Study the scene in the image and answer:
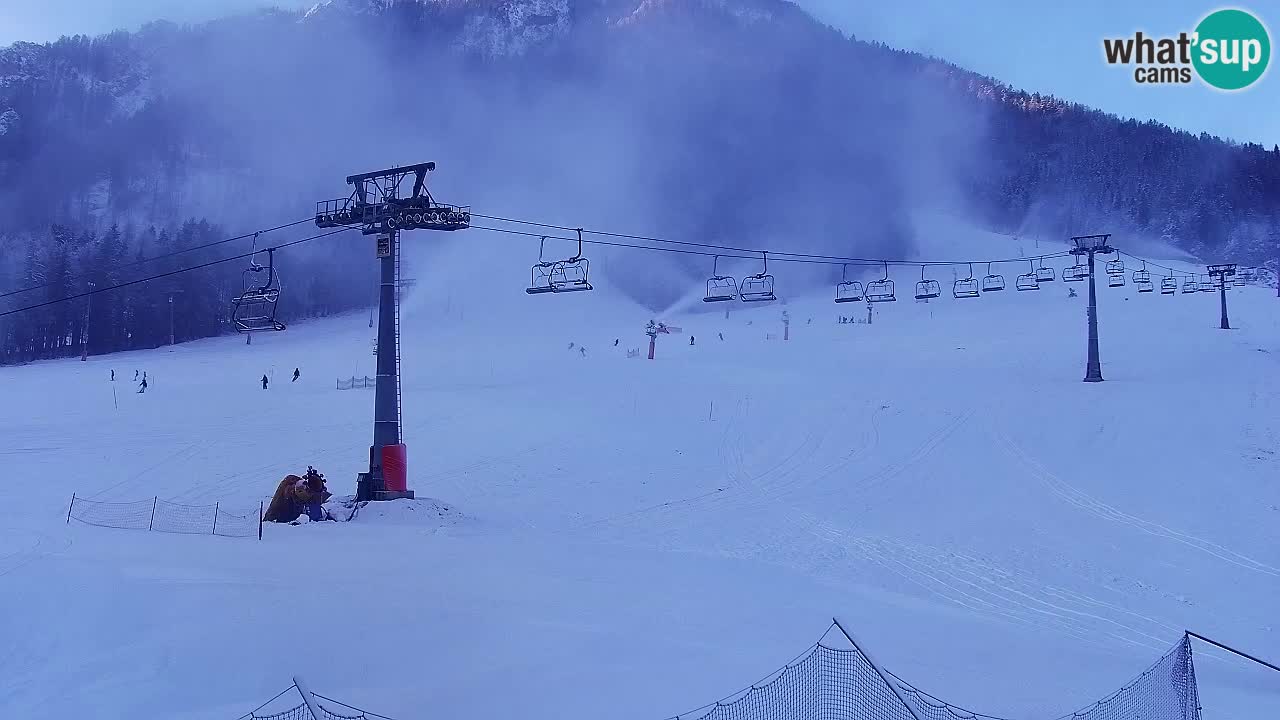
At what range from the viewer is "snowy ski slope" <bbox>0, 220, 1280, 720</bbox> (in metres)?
10.1

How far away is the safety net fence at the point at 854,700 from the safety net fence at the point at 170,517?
1016 centimetres

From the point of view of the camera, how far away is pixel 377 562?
48.5 feet

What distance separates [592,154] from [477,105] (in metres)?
32.0

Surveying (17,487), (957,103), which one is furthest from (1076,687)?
(957,103)

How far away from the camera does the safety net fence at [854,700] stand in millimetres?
8461

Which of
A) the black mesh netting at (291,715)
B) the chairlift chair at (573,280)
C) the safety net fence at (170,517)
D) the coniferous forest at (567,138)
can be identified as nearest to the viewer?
the black mesh netting at (291,715)

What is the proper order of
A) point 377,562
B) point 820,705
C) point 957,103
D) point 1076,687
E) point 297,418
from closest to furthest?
point 820,705
point 1076,687
point 377,562
point 297,418
point 957,103

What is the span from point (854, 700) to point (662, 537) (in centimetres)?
1167

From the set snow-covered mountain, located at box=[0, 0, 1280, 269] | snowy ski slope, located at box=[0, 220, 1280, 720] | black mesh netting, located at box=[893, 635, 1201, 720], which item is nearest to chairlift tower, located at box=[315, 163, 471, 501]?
snowy ski slope, located at box=[0, 220, 1280, 720]

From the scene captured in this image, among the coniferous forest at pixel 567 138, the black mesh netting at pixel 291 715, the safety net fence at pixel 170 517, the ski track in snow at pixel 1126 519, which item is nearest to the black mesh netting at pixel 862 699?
the black mesh netting at pixel 291 715

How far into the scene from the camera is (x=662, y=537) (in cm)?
2047

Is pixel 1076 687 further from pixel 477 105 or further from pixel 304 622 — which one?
pixel 477 105

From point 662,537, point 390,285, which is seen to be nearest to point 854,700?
point 662,537

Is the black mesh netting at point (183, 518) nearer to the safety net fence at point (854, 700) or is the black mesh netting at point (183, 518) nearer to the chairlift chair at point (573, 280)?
the chairlift chair at point (573, 280)
